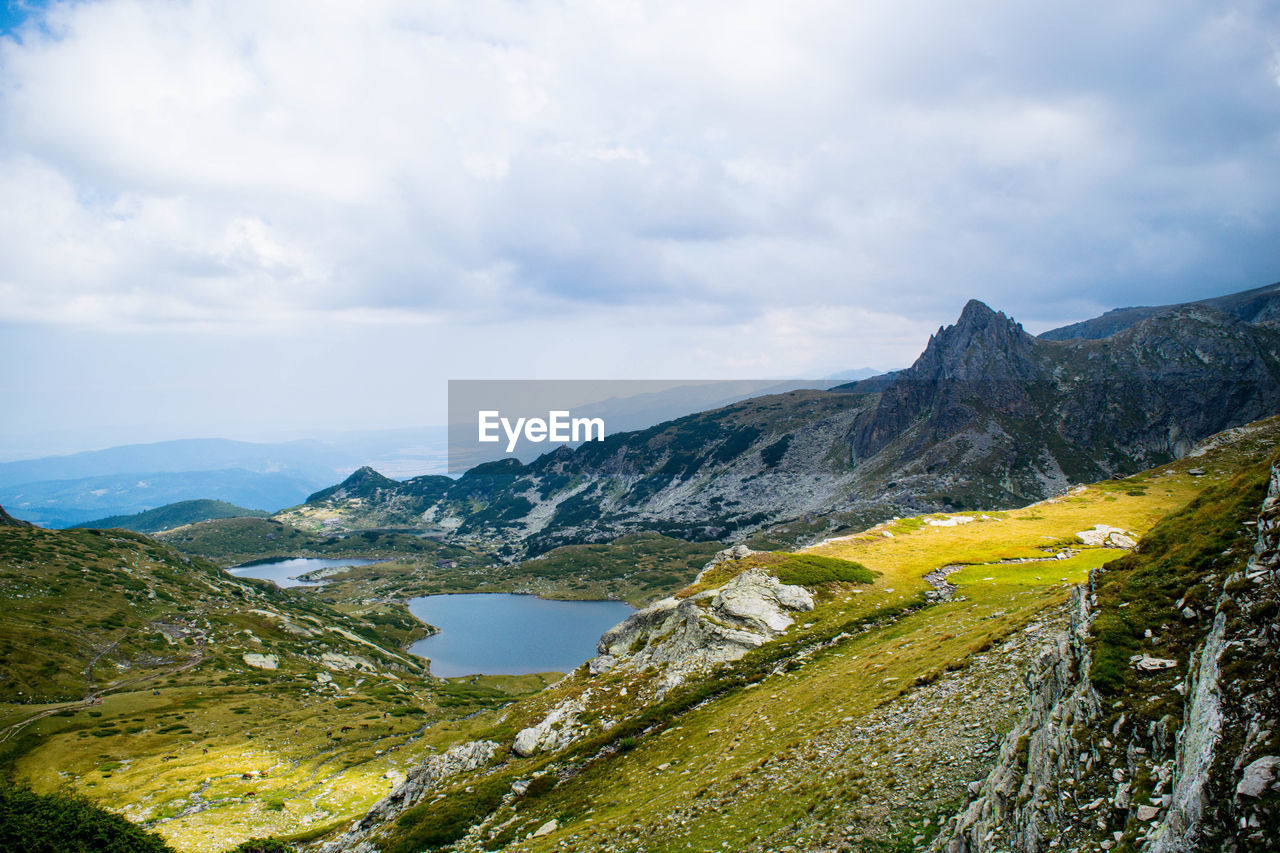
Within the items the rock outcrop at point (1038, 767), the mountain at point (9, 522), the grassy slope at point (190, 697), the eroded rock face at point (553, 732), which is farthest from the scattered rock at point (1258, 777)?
the mountain at point (9, 522)

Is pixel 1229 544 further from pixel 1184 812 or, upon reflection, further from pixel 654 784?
pixel 654 784

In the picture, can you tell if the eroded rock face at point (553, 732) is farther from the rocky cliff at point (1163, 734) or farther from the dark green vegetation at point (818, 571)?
the rocky cliff at point (1163, 734)

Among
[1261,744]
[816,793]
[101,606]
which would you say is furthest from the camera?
[101,606]

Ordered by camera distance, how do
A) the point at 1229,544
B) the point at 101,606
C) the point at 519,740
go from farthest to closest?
1. the point at 101,606
2. the point at 519,740
3. the point at 1229,544

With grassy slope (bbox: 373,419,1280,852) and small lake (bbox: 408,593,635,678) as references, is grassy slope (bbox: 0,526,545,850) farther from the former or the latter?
grassy slope (bbox: 373,419,1280,852)

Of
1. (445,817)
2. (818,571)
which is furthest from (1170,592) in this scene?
(818,571)

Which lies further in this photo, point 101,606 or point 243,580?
point 243,580

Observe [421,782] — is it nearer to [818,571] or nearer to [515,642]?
[818,571]

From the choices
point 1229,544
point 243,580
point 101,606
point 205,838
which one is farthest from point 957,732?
point 243,580
